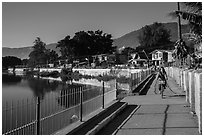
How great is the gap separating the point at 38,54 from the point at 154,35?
171ft

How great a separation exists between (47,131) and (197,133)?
13.8 feet

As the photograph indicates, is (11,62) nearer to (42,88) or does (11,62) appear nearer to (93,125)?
(42,88)

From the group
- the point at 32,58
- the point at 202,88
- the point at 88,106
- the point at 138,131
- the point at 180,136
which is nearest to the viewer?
the point at 202,88

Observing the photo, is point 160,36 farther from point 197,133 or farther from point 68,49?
point 197,133

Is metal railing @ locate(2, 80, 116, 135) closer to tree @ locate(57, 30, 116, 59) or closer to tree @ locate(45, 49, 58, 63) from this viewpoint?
tree @ locate(57, 30, 116, 59)

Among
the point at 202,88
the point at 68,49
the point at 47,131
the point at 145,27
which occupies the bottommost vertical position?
the point at 47,131

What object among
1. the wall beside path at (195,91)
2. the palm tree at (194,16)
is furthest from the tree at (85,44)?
the wall beside path at (195,91)

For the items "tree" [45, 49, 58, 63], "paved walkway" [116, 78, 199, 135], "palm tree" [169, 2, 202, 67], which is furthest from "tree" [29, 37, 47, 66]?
"paved walkway" [116, 78, 199, 135]

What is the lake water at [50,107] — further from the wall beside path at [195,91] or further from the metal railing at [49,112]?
the wall beside path at [195,91]

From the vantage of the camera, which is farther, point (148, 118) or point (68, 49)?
point (68, 49)

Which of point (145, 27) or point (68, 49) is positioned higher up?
point (145, 27)

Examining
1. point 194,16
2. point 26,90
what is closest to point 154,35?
point 26,90

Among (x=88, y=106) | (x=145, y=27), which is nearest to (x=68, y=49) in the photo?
(x=145, y=27)

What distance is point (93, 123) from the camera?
27.7 ft
